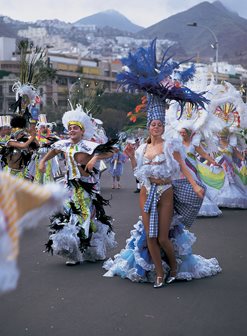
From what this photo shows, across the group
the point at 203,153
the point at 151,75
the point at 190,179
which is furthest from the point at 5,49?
the point at 190,179

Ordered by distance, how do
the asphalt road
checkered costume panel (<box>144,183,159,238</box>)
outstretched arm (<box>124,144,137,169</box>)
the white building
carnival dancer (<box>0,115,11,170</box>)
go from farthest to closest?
the white building
carnival dancer (<box>0,115,11,170</box>)
outstretched arm (<box>124,144,137,169</box>)
checkered costume panel (<box>144,183,159,238</box>)
the asphalt road

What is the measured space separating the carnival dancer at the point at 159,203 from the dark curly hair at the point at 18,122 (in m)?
4.37

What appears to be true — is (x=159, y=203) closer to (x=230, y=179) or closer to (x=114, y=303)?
(x=114, y=303)

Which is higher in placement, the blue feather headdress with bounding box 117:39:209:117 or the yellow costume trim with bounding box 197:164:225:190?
the blue feather headdress with bounding box 117:39:209:117

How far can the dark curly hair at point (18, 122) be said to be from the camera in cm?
1089

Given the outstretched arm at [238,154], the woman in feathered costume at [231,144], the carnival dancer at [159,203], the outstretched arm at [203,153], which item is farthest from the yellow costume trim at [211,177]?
the carnival dancer at [159,203]

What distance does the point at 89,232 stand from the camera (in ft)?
25.9

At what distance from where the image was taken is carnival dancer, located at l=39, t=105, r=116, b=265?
7.68m

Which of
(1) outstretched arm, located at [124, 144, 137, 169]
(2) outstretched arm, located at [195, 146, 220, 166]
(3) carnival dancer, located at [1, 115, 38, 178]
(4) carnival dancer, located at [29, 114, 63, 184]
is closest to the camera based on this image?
(1) outstretched arm, located at [124, 144, 137, 169]

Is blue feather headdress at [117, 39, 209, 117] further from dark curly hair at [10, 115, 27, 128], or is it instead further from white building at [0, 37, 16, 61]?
white building at [0, 37, 16, 61]

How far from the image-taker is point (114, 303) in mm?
5914

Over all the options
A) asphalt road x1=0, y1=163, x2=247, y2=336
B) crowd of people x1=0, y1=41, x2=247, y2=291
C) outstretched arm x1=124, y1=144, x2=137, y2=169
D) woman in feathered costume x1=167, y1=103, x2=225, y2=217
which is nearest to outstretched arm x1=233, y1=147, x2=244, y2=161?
woman in feathered costume x1=167, y1=103, x2=225, y2=217

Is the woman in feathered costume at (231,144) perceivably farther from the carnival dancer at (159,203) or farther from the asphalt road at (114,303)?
the carnival dancer at (159,203)

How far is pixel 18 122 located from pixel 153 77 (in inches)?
184
